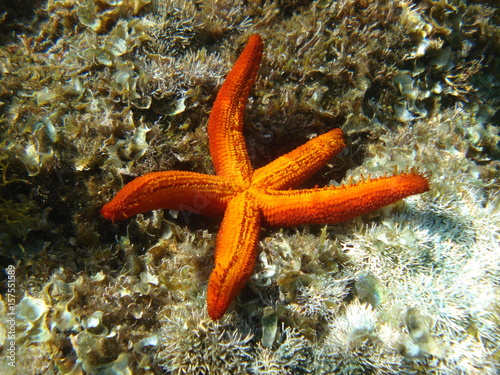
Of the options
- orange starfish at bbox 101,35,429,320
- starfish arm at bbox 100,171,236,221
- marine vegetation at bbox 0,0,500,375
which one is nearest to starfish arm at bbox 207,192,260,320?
orange starfish at bbox 101,35,429,320

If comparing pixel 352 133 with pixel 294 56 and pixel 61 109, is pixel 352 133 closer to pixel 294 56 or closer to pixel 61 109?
pixel 294 56

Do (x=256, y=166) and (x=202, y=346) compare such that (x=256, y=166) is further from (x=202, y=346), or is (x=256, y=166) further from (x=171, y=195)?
(x=202, y=346)

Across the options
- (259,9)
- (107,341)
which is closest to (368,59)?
(259,9)

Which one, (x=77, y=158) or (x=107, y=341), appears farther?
(x=77, y=158)

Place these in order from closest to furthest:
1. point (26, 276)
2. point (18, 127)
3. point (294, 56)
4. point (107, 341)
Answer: point (107, 341) < point (26, 276) < point (18, 127) < point (294, 56)

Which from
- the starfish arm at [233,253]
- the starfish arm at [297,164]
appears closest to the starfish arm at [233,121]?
the starfish arm at [297,164]

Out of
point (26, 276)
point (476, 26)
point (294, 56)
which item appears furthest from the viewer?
point (476, 26)
